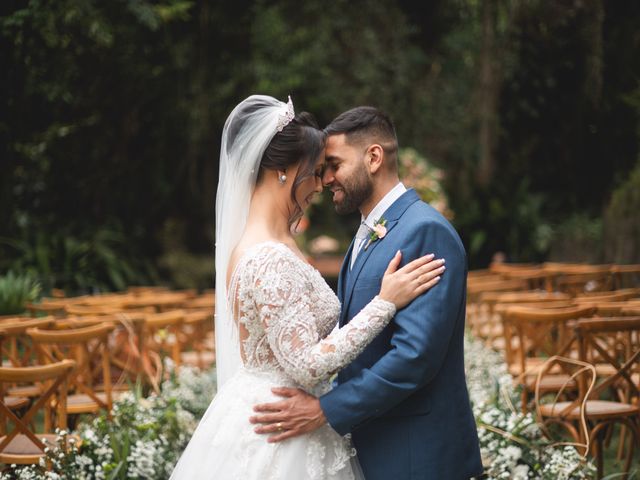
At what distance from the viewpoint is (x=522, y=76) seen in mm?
14648

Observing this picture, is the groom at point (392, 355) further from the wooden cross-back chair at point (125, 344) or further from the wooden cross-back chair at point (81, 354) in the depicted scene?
the wooden cross-back chair at point (125, 344)

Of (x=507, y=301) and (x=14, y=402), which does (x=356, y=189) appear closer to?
(x=14, y=402)

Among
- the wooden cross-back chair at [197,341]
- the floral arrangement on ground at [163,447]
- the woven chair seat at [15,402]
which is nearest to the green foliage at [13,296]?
the wooden cross-back chair at [197,341]

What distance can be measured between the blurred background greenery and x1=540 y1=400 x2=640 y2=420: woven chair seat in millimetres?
5239

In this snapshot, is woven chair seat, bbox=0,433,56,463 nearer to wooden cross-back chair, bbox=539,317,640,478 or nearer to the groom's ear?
the groom's ear

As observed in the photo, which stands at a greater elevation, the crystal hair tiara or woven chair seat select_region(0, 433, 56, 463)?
the crystal hair tiara

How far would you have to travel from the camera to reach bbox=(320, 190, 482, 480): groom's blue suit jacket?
265 cm

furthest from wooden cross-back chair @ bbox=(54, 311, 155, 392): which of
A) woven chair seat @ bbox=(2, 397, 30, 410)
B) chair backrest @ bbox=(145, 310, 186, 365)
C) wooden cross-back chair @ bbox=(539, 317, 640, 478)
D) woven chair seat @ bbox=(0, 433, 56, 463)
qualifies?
wooden cross-back chair @ bbox=(539, 317, 640, 478)

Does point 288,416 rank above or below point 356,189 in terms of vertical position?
below

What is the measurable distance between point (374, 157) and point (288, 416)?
942 mm

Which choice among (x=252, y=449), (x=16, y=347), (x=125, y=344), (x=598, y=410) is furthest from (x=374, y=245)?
(x=125, y=344)

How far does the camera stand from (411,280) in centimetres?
268

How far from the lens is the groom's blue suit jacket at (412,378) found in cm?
265

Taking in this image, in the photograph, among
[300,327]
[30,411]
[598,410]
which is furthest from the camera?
[598,410]
